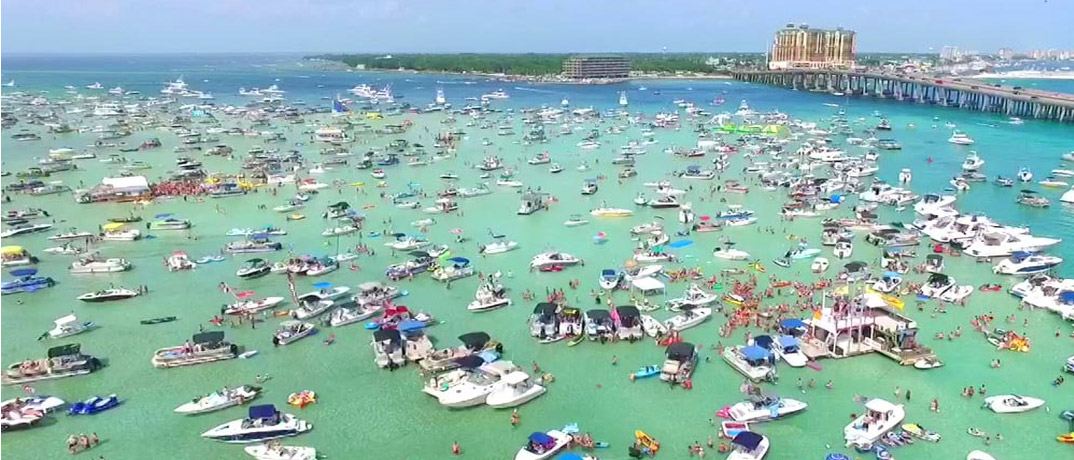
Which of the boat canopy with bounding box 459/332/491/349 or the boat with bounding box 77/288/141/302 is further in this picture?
the boat with bounding box 77/288/141/302

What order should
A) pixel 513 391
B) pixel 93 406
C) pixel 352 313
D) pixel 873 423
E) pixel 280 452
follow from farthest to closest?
pixel 352 313 < pixel 513 391 < pixel 93 406 < pixel 873 423 < pixel 280 452

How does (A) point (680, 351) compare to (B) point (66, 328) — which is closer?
(A) point (680, 351)

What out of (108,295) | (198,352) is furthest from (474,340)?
(108,295)

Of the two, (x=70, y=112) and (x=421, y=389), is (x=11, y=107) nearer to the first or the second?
(x=70, y=112)

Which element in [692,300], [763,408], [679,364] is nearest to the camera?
[763,408]

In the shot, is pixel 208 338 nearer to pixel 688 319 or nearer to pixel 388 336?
pixel 388 336

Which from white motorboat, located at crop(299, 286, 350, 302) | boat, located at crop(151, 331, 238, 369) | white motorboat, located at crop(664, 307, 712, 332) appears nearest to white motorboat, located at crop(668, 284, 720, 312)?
white motorboat, located at crop(664, 307, 712, 332)

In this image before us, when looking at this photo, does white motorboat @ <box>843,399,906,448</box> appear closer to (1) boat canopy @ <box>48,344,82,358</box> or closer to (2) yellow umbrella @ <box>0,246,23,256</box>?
(1) boat canopy @ <box>48,344,82,358</box>
